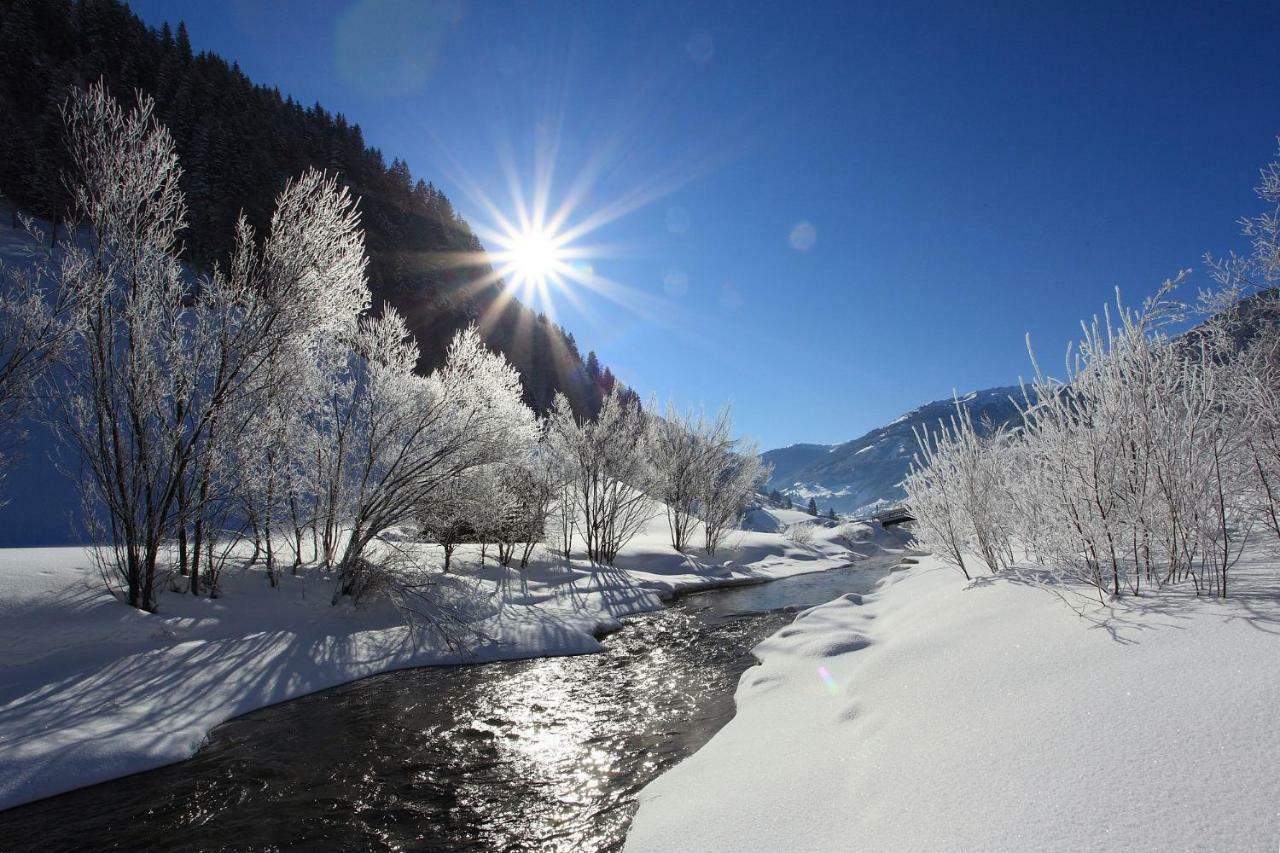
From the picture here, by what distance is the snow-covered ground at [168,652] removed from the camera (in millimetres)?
6656

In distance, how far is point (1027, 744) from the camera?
12.0 feet

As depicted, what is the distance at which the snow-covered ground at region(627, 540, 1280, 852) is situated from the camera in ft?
9.05

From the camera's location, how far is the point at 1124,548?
259 inches

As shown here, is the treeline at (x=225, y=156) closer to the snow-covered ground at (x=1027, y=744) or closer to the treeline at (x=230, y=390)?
the treeline at (x=230, y=390)

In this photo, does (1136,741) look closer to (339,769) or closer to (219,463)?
(339,769)

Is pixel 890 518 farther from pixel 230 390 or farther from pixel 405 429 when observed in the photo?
pixel 230 390

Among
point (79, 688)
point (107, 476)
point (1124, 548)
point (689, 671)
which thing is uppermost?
point (107, 476)

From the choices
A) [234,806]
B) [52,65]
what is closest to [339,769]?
[234,806]

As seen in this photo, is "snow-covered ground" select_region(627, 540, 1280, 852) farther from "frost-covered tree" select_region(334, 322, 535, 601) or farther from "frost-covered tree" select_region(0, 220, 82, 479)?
"frost-covered tree" select_region(0, 220, 82, 479)

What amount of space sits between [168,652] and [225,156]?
6854 cm

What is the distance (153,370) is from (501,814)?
10502mm

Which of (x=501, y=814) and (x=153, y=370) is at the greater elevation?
(x=153, y=370)

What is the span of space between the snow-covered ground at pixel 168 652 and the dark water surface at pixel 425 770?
41 centimetres

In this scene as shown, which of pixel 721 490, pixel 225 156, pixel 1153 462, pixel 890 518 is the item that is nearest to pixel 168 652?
pixel 1153 462
